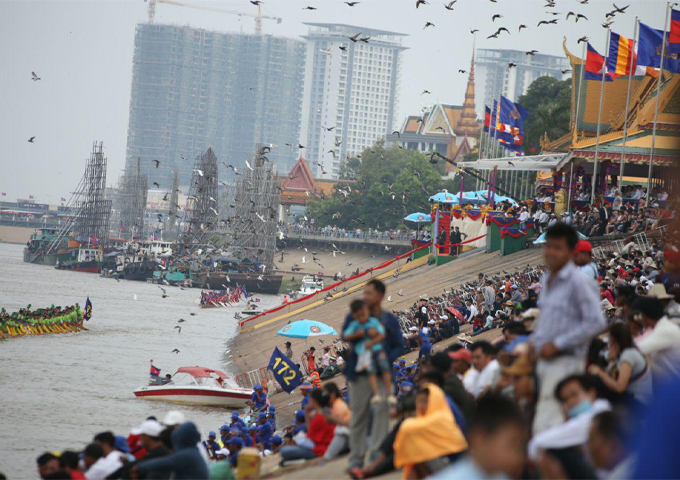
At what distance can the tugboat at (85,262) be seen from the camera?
438 feet

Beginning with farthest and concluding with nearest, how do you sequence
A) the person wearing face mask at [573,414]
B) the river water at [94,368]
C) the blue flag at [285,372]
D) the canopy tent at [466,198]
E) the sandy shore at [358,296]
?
the canopy tent at [466,198] → the sandy shore at [358,296] → the river water at [94,368] → the blue flag at [285,372] → the person wearing face mask at [573,414]

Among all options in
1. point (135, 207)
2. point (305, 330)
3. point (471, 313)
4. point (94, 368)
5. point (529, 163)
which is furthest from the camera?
point (135, 207)

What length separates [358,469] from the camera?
10234 mm

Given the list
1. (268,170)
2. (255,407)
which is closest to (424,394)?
(255,407)

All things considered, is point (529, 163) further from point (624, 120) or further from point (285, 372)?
point (285, 372)

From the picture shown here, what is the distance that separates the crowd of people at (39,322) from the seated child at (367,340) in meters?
43.6

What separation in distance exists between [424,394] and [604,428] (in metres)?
3.09

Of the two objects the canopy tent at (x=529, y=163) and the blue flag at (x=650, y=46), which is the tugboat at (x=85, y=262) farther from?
the blue flag at (x=650, y=46)

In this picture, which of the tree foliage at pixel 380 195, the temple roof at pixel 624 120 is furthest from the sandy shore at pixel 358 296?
the tree foliage at pixel 380 195

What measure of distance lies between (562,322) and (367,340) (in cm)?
254

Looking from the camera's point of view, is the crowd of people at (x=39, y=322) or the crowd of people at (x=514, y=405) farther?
the crowd of people at (x=39, y=322)

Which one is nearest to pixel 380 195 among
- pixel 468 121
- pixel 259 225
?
pixel 259 225

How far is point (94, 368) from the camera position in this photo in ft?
135

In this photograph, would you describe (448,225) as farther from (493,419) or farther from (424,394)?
(493,419)
